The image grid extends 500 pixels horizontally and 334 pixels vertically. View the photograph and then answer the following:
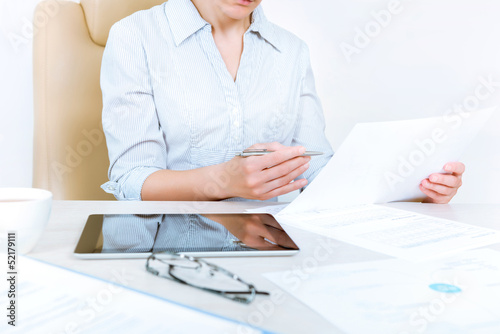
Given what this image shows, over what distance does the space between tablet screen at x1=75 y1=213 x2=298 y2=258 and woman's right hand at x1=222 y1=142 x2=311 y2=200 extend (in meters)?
0.10

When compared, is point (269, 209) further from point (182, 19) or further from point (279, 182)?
point (182, 19)

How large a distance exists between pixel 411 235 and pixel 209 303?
13.1 inches

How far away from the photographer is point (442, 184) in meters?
0.87

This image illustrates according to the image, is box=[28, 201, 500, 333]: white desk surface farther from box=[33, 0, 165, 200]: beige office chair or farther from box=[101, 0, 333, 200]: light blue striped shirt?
box=[33, 0, 165, 200]: beige office chair

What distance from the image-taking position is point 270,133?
1.16 metres

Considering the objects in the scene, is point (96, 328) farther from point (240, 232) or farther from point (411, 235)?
point (411, 235)

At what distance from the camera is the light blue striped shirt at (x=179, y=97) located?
3.32 feet

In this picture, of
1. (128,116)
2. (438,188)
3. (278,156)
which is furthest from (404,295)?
(128,116)

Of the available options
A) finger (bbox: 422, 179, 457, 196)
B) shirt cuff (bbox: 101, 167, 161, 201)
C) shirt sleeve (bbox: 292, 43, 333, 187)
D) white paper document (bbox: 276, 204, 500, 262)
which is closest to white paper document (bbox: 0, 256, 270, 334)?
white paper document (bbox: 276, 204, 500, 262)

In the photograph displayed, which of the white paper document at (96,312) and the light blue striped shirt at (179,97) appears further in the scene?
the light blue striped shirt at (179,97)

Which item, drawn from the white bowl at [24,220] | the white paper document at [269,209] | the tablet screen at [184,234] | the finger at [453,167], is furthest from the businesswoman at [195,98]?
the white bowl at [24,220]

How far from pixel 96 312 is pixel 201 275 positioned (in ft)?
0.30

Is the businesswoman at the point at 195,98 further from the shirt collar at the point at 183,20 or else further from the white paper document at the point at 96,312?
the white paper document at the point at 96,312

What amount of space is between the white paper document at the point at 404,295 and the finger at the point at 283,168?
0.91ft
